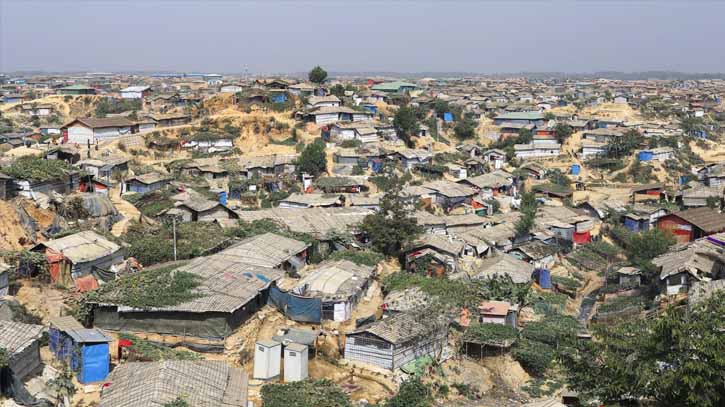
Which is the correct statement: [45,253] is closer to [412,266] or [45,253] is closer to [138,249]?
[138,249]

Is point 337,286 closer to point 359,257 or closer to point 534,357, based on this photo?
point 359,257

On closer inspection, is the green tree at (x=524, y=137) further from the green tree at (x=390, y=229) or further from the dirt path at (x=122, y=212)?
the dirt path at (x=122, y=212)

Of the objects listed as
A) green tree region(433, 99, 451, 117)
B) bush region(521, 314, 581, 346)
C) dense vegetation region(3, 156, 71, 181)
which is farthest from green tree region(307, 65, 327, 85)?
bush region(521, 314, 581, 346)

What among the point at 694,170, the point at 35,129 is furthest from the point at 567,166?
the point at 35,129

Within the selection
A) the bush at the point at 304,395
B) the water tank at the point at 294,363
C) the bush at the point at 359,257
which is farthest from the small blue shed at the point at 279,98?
the bush at the point at 304,395

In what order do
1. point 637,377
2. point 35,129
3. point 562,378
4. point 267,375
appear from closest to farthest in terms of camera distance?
point 637,377 → point 267,375 → point 562,378 → point 35,129

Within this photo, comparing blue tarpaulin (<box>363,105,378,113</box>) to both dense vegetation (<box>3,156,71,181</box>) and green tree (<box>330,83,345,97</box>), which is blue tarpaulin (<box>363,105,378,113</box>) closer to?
green tree (<box>330,83,345,97</box>)
